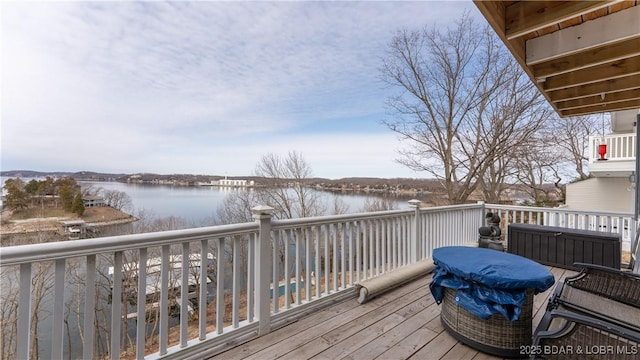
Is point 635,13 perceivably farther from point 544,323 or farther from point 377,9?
point 377,9

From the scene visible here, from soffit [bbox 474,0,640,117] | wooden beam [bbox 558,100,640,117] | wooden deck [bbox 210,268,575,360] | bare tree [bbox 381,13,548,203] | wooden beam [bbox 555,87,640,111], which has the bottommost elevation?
wooden deck [bbox 210,268,575,360]

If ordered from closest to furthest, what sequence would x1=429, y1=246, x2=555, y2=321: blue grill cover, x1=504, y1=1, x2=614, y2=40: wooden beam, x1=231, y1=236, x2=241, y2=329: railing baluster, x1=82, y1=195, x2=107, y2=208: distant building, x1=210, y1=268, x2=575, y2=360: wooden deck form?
1. x1=504, y1=1, x2=614, y2=40: wooden beam
2. x1=429, y1=246, x2=555, y2=321: blue grill cover
3. x1=210, y1=268, x2=575, y2=360: wooden deck
4. x1=231, y1=236, x2=241, y2=329: railing baluster
5. x1=82, y1=195, x2=107, y2=208: distant building

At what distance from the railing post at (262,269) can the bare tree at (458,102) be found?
29.1 feet

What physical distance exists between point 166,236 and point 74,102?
972cm

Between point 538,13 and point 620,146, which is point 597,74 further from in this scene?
point 620,146

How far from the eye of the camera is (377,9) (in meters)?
6.97

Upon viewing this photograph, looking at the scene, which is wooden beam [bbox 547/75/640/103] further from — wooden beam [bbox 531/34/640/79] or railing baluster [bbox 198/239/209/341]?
railing baluster [bbox 198/239/209/341]

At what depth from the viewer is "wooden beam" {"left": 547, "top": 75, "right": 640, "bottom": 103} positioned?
113 inches

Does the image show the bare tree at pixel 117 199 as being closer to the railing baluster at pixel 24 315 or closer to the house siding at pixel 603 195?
the railing baluster at pixel 24 315

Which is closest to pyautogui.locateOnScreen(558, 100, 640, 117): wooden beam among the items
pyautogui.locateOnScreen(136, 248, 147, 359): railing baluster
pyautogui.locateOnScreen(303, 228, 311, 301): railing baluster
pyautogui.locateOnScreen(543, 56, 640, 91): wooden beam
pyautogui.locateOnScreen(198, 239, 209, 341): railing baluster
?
pyautogui.locateOnScreen(543, 56, 640, 91): wooden beam

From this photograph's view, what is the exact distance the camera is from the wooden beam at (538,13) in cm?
173

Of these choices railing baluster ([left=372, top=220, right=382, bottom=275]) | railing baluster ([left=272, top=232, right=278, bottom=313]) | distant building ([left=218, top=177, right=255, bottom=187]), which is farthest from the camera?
distant building ([left=218, top=177, right=255, bottom=187])

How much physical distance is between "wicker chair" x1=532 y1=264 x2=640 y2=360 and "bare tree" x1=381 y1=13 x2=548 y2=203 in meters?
7.71

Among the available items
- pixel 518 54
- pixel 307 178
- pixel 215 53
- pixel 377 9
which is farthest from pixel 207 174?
pixel 518 54
